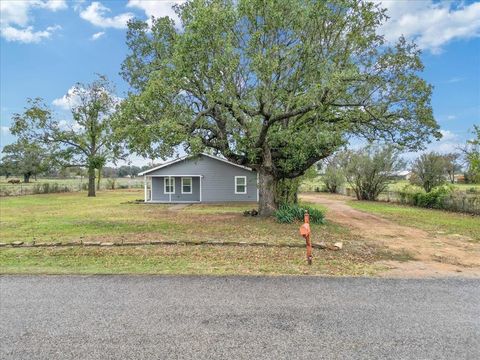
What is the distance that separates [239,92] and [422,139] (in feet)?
24.0

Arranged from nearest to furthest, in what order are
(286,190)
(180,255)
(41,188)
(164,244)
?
(180,255) < (164,244) < (286,190) < (41,188)

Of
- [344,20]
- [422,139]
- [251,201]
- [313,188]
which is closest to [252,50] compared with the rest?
[344,20]

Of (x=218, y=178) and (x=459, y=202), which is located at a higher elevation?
(x=218, y=178)

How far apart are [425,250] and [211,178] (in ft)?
64.5

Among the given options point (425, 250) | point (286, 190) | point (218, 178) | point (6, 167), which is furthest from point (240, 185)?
point (6, 167)

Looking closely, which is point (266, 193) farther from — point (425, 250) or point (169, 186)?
point (169, 186)

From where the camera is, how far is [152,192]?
1104 inches

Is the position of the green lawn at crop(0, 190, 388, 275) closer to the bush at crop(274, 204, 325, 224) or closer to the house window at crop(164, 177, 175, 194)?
the bush at crop(274, 204, 325, 224)

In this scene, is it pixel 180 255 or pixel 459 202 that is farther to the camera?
pixel 459 202

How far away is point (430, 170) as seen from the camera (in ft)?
93.6

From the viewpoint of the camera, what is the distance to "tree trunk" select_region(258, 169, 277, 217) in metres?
14.9

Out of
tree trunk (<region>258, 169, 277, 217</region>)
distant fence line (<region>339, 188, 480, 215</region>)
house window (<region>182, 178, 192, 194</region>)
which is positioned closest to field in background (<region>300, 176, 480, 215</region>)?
distant fence line (<region>339, 188, 480, 215</region>)

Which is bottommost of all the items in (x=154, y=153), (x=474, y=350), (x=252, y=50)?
(x=474, y=350)

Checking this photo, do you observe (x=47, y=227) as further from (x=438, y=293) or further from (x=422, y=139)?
(x=422, y=139)
